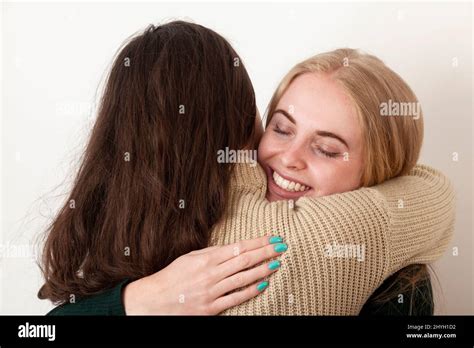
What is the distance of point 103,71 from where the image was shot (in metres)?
2.35

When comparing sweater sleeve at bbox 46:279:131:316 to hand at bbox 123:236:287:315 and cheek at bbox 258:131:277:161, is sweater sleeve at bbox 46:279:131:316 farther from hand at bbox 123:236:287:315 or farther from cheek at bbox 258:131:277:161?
cheek at bbox 258:131:277:161

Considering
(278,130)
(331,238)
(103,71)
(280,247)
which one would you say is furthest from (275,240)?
(103,71)

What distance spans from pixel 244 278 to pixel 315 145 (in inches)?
17.9

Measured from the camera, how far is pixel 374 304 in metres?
1.55

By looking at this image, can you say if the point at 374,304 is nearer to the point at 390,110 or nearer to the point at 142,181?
the point at 390,110

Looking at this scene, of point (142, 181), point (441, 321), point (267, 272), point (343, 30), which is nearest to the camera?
point (267, 272)

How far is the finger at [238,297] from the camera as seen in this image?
4.60ft

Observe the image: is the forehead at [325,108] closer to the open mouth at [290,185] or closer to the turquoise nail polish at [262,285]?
the open mouth at [290,185]

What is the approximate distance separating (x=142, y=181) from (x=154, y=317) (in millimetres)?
326

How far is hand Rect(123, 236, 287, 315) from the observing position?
141cm

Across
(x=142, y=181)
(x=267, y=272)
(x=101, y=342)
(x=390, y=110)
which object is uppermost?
(x=390, y=110)

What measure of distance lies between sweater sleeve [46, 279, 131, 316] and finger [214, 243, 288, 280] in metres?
0.25

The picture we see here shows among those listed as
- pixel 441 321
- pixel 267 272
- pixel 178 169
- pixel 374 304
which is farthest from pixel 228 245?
pixel 441 321

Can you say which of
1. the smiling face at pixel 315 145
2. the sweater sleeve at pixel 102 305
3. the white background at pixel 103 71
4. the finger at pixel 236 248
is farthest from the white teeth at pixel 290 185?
the white background at pixel 103 71
